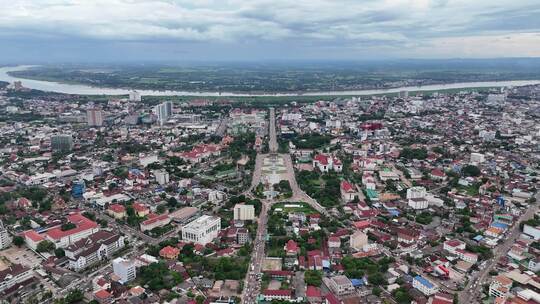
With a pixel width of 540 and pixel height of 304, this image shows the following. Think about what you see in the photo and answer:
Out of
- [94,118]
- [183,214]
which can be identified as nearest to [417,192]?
[183,214]

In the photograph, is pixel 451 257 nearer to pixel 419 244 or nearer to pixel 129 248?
pixel 419 244

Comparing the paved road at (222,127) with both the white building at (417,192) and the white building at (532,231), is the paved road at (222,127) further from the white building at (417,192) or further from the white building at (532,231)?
the white building at (532,231)

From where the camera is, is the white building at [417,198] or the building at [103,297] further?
the white building at [417,198]

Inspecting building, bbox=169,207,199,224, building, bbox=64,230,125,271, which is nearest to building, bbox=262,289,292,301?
building, bbox=64,230,125,271

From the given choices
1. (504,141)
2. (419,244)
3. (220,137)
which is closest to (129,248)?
(419,244)

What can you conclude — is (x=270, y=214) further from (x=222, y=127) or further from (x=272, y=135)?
(x=222, y=127)

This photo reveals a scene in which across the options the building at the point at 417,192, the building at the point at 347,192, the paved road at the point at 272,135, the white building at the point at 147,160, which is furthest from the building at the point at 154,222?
the paved road at the point at 272,135

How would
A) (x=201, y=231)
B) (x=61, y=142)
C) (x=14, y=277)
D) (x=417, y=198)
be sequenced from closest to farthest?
1. (x=14, y=277)
2. (x=201, y=231)
3. (x=417, y=198)
4. (x=61, y=142)
